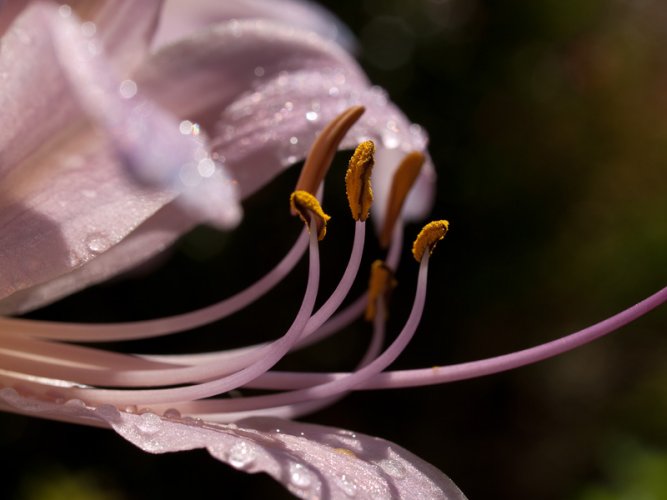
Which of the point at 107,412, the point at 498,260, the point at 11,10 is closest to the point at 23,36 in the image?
the point at 11,10

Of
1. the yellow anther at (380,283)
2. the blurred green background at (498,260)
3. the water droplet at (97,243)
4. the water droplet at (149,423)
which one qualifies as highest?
the water droplet at (97,243)

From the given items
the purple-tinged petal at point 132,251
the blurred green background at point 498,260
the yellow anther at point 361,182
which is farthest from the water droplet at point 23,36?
the blurred green background at point 498,260

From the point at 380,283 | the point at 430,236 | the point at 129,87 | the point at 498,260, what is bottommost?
the point at 498,260

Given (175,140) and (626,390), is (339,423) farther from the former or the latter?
(175,140)

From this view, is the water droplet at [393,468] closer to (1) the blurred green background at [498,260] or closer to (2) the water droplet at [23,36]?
(2) the water droplet at [23,36]

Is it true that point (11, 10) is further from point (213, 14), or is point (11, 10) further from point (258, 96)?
point (213, 14)

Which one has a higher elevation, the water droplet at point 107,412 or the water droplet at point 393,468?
the water droplet at point 107,412

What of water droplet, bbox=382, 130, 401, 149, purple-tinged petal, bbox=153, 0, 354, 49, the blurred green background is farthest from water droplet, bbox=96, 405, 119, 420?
the blurred green background
